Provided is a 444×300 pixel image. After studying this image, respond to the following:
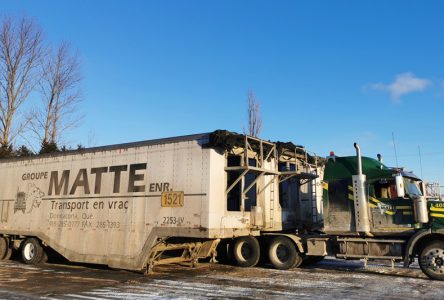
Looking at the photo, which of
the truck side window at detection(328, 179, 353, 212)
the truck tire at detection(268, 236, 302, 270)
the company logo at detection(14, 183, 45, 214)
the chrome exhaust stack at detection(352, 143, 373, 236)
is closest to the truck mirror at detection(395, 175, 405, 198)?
the chrome exhaust stack at detection(352, 143, 373, 236)

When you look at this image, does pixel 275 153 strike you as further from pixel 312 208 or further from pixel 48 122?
pixel 48 122

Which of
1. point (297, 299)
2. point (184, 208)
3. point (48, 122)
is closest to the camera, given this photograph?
point (297, 299)

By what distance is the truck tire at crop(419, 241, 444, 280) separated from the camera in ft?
34.0

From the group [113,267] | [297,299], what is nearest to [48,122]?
[113,267]

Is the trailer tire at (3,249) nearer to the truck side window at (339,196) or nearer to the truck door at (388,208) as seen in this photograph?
the truck side window at (339,196)

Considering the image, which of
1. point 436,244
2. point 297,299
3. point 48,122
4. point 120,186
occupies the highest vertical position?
point 48,122

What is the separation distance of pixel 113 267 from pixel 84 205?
8.20 feet

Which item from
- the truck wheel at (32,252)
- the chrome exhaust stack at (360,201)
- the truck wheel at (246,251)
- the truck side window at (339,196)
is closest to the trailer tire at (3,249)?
the truck wheel at (32,252)

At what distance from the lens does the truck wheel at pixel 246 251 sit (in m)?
12.8

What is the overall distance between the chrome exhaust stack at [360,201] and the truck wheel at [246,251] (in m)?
3.26

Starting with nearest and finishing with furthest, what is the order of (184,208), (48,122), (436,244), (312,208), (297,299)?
1. (297,299)
2. (436,244)
3. (184,208)
4. (312,208)
5. (48,122)

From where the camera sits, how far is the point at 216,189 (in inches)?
442

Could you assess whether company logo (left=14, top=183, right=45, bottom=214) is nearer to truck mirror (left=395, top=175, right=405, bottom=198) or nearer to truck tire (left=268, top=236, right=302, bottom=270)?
truck tire (left=268, top=236, right=302, bottom=270)

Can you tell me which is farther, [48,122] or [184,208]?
[48,122]
